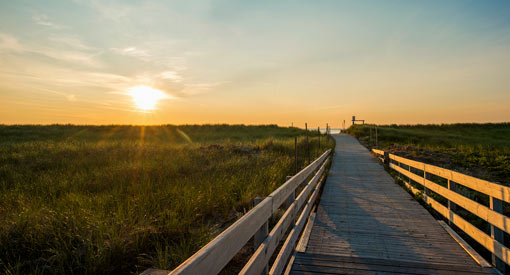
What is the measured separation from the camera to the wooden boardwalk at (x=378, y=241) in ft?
11.6

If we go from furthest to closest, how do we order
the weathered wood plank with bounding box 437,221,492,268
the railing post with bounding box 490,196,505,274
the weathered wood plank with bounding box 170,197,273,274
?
1. the weathered wood plank with bounding box 437,221,492,268
2. the railing post with bounding box 490,196,505,274
3. the weathered wood plank with bounding box 170,197,273,274

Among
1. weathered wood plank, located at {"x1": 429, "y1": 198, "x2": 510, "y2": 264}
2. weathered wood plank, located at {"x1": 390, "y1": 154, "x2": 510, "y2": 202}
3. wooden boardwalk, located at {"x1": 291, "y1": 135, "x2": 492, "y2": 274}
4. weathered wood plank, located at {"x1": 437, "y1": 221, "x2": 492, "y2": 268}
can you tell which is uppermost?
weathered wood plank, located at {"x1": 390, "y1": 154, "x2": 510, "y2": 202}

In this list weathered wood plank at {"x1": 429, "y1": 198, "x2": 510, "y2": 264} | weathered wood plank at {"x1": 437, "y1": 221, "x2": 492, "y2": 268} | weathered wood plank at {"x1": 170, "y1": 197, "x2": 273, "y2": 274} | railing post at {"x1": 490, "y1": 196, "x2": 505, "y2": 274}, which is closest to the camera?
weathered wood plank at {"x1": 170, "y1": 197, "x2": 273, "y2": 274}

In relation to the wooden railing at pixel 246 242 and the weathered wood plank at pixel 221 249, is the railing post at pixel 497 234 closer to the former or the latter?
the wooden railing at pixel 246 242

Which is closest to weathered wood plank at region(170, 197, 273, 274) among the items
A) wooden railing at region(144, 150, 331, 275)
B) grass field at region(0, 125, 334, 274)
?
wooden railing at region(144, 150, 331, 275)

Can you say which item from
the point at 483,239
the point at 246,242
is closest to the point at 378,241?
the point at 483,239

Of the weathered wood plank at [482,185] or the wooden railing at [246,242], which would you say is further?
the weathered wood plank at [482,185]

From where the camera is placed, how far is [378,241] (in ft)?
14.5

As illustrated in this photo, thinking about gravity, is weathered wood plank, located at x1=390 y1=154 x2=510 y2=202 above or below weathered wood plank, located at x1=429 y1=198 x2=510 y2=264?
above

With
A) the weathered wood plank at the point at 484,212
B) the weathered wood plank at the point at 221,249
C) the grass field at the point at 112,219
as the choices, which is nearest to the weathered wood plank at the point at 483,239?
the weathered wood plank at the point at 484,212

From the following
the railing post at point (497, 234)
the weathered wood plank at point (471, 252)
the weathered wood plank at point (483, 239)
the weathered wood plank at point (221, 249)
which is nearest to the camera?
the weathered wood plank at point (221, 249)

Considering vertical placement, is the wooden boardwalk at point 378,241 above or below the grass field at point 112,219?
below

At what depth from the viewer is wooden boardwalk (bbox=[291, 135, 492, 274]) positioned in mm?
3529

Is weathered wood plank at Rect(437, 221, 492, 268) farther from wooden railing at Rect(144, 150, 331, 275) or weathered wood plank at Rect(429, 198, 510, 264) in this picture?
wooden railing at Rect(144, 150, 331, 275)
